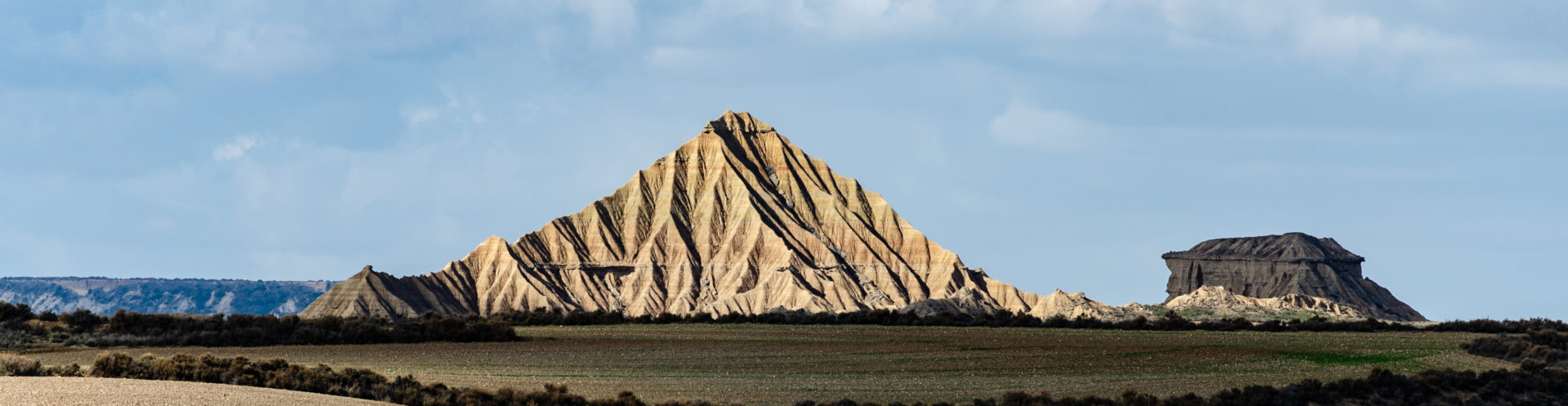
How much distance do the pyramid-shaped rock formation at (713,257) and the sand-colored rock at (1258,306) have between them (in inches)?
872

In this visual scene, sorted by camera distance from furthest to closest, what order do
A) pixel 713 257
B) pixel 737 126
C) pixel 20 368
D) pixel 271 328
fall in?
pixel 737 126
pixel 713 257
pixel 271 328
pixel 20 368

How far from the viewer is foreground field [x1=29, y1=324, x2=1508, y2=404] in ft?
114

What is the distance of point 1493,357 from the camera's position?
148 feet

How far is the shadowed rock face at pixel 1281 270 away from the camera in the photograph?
112 metres

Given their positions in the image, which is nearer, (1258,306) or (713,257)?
(1258,306)

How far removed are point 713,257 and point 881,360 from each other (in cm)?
10166

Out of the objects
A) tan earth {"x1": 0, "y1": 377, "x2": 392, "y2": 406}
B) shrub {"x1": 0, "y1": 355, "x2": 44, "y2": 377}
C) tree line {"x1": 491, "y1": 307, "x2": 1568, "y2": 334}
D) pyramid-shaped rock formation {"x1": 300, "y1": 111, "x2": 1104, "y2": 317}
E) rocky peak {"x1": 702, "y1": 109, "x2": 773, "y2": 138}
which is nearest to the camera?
tan earth {"x1": 0, "y1": 377, "x2": 392, "y2": 406}

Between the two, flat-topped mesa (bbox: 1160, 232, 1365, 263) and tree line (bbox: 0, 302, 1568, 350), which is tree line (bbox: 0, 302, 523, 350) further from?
flat-topped mesa (bbox: 1160, 232, 1365, 263)

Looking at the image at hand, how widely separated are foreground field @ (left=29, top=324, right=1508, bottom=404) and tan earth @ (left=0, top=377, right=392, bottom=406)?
25.6ft

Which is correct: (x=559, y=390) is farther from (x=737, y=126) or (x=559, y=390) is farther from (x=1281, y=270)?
(x=737, y=126)

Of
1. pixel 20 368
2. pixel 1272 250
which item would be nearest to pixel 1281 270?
pixel 1272 250

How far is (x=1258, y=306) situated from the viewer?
311 feet

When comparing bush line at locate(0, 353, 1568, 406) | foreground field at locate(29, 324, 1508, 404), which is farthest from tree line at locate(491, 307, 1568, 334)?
bush line at locate(0, 353, 1568, 406)

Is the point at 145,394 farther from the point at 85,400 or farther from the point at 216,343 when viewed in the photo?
the point at 216,343
